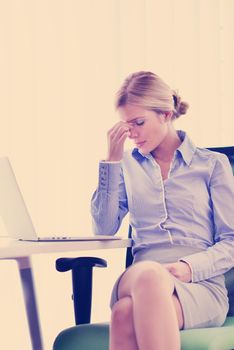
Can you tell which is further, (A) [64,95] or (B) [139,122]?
(A) [64,95]

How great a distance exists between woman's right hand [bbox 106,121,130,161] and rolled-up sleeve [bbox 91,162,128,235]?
3 cm

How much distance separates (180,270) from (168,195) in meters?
0.29

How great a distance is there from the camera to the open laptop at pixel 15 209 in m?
1.46

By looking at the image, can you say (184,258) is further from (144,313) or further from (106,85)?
(106,85)

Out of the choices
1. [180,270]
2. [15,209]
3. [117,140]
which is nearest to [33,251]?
[15,209]

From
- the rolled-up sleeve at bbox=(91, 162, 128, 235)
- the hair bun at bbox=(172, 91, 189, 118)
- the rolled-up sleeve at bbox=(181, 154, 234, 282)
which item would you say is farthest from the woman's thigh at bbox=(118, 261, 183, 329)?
the hair bun at bbox=(172, 91, 189, 118)

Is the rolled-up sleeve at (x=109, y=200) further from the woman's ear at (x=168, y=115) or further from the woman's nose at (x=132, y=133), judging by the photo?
the woman's ear at (x=168, y=115)

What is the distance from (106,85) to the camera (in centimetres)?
250

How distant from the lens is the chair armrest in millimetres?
1550

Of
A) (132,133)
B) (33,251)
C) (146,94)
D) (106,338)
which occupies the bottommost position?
(106,338)

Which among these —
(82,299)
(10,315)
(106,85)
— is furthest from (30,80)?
(82,299)

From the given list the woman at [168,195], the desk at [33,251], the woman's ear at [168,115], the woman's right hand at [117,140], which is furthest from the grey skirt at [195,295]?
the woman's ear at [168,115]

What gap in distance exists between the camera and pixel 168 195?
1708mm

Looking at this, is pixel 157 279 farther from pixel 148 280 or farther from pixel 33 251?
pixel 33 251
